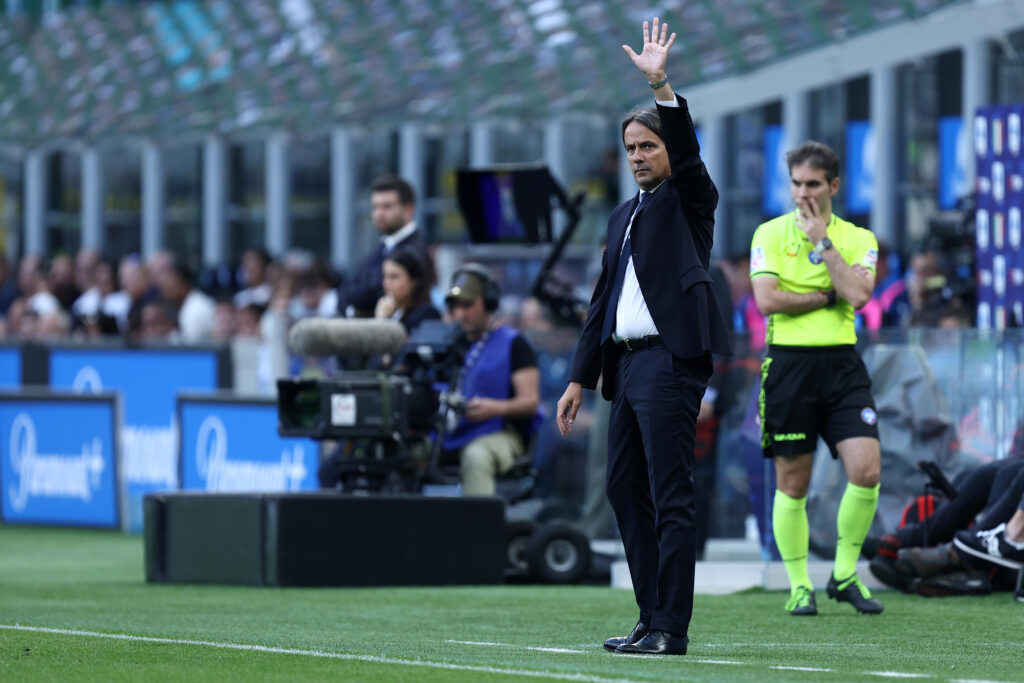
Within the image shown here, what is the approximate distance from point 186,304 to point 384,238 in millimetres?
6501

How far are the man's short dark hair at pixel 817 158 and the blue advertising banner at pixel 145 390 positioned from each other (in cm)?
752

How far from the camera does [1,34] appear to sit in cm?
2414

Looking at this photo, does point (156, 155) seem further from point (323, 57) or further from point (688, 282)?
point (688, 282)

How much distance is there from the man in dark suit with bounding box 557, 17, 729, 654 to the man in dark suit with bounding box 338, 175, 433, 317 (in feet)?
15.3

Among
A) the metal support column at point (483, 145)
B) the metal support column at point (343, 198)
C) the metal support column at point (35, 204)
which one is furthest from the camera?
the metal support column at point (35, 204)

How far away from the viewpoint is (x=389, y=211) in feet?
39.7

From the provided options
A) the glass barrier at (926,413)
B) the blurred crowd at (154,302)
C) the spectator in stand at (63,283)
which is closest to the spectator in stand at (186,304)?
the blurred crowd at (154,302)

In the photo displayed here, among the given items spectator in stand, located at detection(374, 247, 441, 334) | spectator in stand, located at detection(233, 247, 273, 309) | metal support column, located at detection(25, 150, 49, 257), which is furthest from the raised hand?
metal support column, located at detection(25, 150, 49, 257)

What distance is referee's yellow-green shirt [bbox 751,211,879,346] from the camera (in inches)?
350

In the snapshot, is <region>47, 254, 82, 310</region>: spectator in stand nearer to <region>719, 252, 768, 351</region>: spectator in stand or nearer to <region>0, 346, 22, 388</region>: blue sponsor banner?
<region>0, 346, 22, 388</region>: blue sponsor banner

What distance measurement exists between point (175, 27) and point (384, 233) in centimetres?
1102

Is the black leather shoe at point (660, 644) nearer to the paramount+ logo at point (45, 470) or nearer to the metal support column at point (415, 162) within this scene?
the paramount+ logo at point (45, 470)

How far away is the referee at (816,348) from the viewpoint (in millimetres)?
8844

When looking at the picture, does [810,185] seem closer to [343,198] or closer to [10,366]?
[10,366]
